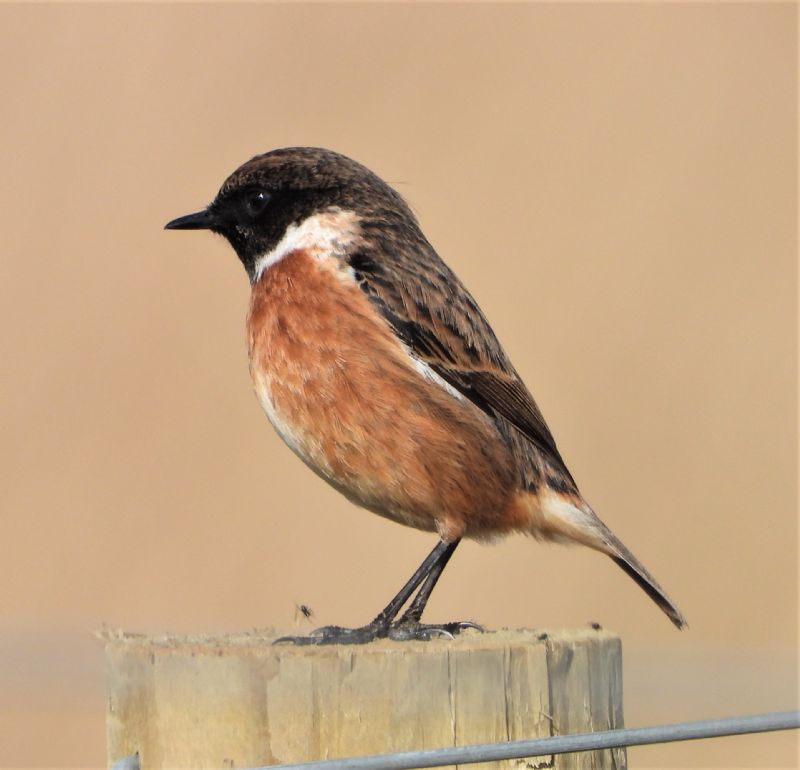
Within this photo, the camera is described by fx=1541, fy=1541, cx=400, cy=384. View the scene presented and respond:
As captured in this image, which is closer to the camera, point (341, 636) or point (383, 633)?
point (341, 636)

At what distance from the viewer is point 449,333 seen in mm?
5484

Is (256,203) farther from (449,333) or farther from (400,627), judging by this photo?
(400,627)

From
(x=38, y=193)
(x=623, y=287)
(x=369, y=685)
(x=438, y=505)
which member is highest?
(x=38, y=193)

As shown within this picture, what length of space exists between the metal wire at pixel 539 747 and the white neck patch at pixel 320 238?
2.67 m

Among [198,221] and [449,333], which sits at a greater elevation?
[198,221]

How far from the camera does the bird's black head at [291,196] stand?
5812mm

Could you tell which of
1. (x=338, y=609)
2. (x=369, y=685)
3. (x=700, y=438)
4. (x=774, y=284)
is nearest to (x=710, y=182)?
(x=774, y=284)

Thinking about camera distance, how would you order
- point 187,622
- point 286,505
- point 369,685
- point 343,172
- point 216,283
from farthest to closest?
point 216,283 < point 286,505 < point 187,622 < point 343,172 < point 369,685

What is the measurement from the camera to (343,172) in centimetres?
587

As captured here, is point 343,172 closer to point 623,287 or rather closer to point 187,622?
point 187,622

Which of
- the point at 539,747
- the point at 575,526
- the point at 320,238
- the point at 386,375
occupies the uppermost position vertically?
the point at 320,238

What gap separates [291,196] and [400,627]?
1.77 metres

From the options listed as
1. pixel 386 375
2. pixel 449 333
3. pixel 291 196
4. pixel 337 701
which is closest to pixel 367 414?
pixel 386 375

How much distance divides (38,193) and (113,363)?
1.65m
